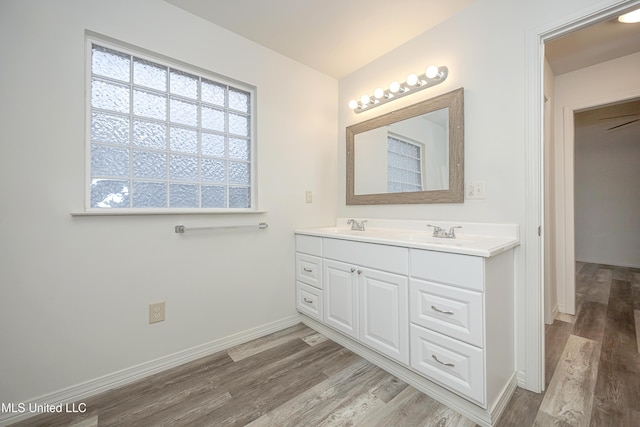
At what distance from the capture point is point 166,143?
1.75 m

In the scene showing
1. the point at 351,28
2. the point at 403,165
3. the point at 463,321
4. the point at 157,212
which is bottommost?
the point at 463,321

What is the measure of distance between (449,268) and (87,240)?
1.88 m

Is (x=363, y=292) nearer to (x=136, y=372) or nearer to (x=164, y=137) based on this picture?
(x=136, y=372)

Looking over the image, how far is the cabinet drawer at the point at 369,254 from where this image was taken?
1.50 m

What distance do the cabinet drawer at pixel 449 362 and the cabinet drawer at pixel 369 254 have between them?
0.34 m

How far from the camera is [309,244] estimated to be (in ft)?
7.10

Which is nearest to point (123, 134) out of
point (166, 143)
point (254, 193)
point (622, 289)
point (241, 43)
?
point (166, 143)

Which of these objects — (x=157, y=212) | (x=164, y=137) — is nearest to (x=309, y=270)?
(x=157, y=212)

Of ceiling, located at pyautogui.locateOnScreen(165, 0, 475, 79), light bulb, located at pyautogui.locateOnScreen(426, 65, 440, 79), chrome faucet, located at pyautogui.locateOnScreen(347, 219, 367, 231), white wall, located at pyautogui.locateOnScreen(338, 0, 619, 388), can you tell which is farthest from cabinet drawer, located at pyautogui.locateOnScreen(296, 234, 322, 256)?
ceiling, located at pyautogui.locateOnScreen(165, 0, 475, 79)

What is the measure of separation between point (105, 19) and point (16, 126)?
74 cm

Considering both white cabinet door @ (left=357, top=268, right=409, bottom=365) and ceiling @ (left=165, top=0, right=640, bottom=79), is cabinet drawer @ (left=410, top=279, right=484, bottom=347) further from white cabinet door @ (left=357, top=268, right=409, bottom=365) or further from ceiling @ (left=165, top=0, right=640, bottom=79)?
ceiling @ (left=165, top=0, right=640, bottom=79)

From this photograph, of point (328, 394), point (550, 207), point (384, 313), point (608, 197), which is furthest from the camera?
point (608, 197)

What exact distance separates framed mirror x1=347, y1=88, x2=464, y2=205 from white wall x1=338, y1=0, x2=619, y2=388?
0.07 metres

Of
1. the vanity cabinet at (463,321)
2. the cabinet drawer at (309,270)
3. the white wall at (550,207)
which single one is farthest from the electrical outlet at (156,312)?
the white wall at (550,207)
